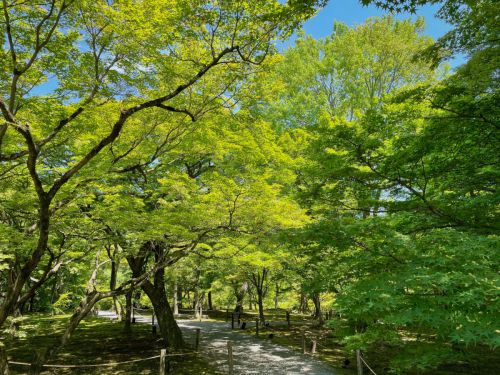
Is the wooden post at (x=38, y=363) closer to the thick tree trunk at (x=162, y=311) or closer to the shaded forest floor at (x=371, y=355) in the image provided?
the thick tree trunk at (x=162, y=311)

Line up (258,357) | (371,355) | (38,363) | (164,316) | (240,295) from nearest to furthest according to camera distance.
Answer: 1. (38,363)
2. (371,355)
3. (258,357)
4. (164,316)
5. (240,295)

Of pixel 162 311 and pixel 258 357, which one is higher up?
pixel 162 311

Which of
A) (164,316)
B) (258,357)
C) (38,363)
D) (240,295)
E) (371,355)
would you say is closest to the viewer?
(38,363)

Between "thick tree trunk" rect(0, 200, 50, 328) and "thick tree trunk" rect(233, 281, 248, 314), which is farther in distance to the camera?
"thick tree trunk" rect(233, 281, 248, 314)

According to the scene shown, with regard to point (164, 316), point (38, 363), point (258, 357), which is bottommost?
point (258, 357)

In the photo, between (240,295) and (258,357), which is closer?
(258,357)

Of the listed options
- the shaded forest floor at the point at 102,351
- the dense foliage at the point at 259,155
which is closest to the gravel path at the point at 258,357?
the shaded forest floor at the point at 102,351

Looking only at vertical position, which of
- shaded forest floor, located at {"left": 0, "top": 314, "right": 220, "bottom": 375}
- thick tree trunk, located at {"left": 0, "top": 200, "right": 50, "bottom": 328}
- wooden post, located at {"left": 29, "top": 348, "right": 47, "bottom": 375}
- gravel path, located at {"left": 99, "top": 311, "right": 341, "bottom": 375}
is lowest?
gravel path, located at {"left": 99, "top": 311, "right": 341, "bottom": 375}

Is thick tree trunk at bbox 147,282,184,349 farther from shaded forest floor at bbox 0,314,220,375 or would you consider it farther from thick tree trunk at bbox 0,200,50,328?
thick tree trunk at bbox 0,200,50,328

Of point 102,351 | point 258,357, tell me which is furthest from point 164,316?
point 258,357

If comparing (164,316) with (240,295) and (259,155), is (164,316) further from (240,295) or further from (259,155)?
(240,295)

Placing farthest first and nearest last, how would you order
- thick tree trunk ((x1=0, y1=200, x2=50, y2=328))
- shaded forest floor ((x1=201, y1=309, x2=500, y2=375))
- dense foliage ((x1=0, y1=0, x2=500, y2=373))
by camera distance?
shaded forest floor ((x1=201, y1=309, x2=500, y2=375)) < thick tree trunk ((x1=0, y1=200, x2=50, y2=328)) < dense foliage ((x1=0, y1=0, x2=500, y2=373))

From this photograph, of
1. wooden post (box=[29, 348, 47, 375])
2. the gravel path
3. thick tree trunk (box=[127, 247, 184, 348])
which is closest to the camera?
wooden post (box=[29, 348, 47, 375])

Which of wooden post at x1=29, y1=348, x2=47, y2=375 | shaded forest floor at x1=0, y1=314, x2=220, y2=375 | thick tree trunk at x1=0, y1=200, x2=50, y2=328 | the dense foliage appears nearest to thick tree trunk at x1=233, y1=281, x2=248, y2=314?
shaded forest floor at x1=0, y1=314, x2=220, y2=375
